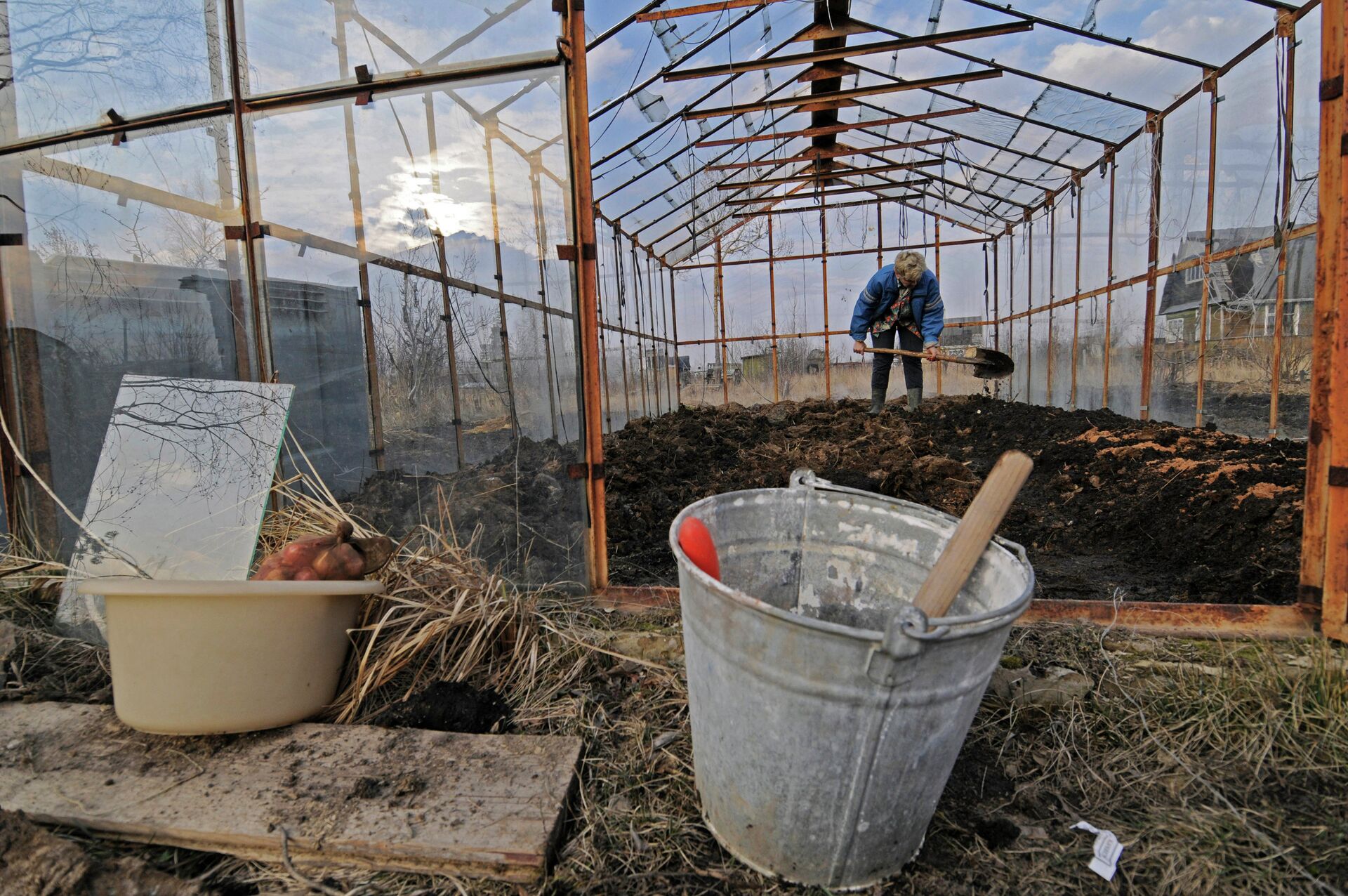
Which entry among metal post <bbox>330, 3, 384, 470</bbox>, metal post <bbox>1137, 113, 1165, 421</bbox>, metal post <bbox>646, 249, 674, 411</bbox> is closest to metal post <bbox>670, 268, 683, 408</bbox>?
metal post <bbox>646, 249, 674, 411</bbox>

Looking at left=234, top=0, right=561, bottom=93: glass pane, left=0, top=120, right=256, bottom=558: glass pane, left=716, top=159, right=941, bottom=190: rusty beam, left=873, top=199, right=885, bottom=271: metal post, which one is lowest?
left=0, top=120, right=256, bottom=558: glass pane

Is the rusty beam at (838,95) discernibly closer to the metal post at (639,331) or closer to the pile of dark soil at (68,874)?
the metal post at (639,331)

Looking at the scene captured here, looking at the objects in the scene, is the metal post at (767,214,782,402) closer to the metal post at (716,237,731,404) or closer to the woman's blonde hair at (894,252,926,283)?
the metal post at (716,237,731,404)

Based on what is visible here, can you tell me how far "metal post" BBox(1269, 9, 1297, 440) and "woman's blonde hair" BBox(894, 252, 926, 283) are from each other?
113 inches

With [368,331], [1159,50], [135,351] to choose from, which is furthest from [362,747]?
[1159,50]

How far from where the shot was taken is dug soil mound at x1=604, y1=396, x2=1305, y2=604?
315 centimetres

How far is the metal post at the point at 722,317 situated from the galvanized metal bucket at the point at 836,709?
1298 cm

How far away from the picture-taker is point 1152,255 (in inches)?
296

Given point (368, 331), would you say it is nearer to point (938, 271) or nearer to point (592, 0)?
point (592, 0)

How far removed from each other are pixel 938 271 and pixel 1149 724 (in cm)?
1370

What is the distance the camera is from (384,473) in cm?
307

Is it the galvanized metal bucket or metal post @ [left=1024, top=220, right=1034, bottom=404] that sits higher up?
metal post @ [left=1024, top=220, right=1034, bottom=404]

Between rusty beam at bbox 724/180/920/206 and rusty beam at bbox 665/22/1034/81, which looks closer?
rusty beam at bbox 665/22/1034/81

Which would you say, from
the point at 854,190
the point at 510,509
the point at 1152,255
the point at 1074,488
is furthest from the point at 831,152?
the point at 510,509
